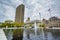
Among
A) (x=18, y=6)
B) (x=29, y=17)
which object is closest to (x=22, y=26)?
(x=29, y=17)

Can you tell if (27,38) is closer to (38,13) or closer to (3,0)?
(38,13)

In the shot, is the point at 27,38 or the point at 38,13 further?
the point at 27,38

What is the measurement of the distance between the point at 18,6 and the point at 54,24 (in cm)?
121

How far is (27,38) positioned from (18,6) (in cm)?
112

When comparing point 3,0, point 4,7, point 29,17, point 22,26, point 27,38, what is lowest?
point 27,38

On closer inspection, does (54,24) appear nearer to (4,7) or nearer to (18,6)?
(18,6)

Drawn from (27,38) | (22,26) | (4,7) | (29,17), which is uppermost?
(4,7)

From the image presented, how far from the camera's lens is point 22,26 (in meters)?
3.16

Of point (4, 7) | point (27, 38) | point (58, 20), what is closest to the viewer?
point (4, 7)

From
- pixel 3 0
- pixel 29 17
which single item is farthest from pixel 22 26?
pixel 3 0

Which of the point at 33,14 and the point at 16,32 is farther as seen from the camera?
the point at 16,32

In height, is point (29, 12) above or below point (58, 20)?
above

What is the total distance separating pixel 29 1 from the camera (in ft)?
10.1

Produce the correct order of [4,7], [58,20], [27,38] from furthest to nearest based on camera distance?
[27,38] < [58,20] < [4,7]
